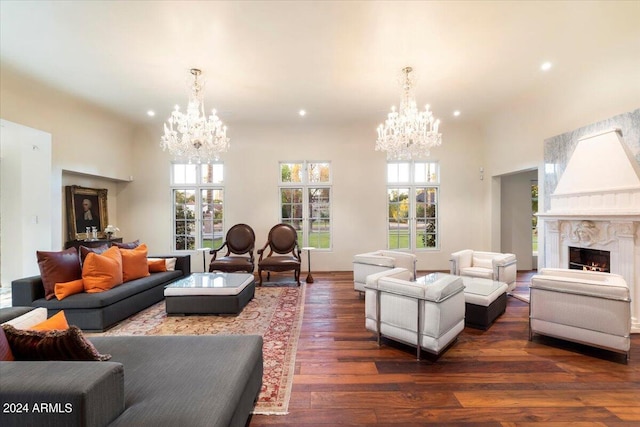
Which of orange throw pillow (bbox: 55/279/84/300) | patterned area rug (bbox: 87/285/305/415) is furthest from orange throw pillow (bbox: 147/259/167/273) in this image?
orange throw pillow (bbox: 55/279/84/300)

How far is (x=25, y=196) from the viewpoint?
4203 millimetres

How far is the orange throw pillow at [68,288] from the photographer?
2818mm

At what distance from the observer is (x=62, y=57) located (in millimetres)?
3203

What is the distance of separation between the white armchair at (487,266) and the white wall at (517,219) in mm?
1914

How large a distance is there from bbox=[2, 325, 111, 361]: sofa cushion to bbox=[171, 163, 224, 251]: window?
478 centimetres

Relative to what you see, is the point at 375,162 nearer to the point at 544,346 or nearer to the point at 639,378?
the point at 544,346

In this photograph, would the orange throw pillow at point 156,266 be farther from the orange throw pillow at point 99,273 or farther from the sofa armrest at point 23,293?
the sofa armrest at point 23,293

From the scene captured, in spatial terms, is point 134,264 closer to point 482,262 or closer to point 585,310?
point 585,310

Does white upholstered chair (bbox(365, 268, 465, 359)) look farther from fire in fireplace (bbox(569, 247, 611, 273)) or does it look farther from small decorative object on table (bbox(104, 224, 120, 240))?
small decorative object on table (bbox(104, 224, 120, 240))

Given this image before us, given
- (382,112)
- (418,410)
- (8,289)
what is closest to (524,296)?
(418,410)

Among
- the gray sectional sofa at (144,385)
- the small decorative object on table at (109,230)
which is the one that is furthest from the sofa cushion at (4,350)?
the small decorative object on table at (109,230)

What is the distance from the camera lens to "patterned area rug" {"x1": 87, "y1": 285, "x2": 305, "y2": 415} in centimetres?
196

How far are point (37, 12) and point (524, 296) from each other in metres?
6.74

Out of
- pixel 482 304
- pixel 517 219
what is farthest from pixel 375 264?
pixel 517 219
